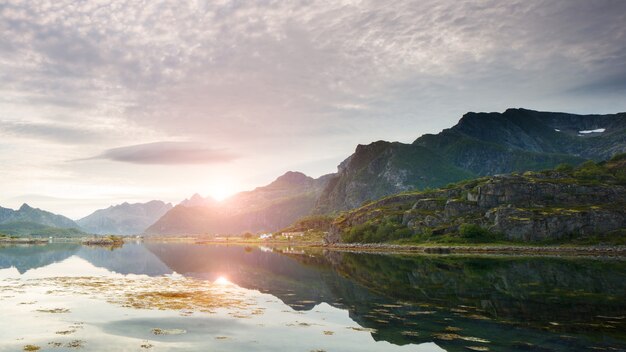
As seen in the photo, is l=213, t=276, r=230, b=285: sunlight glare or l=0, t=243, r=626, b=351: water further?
l=213, t=276, r=230, b=285: sunlight glare

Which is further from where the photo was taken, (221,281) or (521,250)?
(521,250)

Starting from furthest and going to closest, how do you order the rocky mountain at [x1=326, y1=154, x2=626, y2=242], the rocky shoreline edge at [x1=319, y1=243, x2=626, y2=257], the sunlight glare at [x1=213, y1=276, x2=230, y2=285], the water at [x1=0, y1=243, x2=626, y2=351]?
the rocky mountain at [x1=326, y1=154, x2=626, y2=242]
the rocky shoreline edge at [x1=319, y1=243, x2=626, y2=257]
the sunlight glare at [x1=213, y1=276, x2=230, y2=285]
the water at [x1=0, y1=243, x2=626, y2=351]

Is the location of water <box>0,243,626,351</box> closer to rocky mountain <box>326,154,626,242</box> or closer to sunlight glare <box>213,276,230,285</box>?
sunlight glare <box>213,276,230,285</box>

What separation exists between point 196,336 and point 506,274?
61.9 m

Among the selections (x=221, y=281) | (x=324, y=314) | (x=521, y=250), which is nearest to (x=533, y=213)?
(x=521, y=250)

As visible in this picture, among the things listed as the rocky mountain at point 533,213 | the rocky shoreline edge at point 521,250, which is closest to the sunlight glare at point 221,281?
the rocky shoreline edge at point 521,250

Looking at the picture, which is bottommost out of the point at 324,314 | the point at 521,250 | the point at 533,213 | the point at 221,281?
the point at 521,250

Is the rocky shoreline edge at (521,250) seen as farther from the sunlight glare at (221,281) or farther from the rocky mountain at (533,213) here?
the sunlight glare at (221,281)

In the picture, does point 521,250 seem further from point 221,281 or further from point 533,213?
point 221,281

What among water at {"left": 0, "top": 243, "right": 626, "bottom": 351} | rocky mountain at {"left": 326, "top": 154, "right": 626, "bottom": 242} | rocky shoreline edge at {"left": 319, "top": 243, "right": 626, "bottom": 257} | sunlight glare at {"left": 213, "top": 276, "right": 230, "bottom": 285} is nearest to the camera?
water at {"left": 0, "top": 243, "right": 626, "bottom": 351}

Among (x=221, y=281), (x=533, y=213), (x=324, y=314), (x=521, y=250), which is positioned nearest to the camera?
(x=324, y=314)

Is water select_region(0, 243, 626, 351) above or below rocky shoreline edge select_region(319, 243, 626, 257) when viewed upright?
above

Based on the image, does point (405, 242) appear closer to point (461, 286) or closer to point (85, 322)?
point (461, 286)

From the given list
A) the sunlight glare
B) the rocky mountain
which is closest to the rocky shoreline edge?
the rocky mountain
